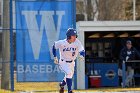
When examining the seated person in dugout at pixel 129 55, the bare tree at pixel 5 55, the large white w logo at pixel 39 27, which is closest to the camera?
the large white w logo at pixel 39 27

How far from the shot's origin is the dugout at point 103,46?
68.5 feet

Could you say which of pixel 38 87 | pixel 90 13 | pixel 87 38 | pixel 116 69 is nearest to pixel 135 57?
pixel 116 69

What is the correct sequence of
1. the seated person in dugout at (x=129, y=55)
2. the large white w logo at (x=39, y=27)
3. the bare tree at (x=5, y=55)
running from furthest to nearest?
the seated person in dugout at (x=129, y=55), the bare tree at (x=5, y=55), the large white w logo at (x=39, y=27)

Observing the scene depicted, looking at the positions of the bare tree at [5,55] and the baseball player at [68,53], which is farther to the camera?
the bare tree at [5,55]

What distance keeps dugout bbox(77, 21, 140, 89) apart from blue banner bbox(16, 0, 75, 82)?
1.33m

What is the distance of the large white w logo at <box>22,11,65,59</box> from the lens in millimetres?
19562

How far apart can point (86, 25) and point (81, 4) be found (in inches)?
1139

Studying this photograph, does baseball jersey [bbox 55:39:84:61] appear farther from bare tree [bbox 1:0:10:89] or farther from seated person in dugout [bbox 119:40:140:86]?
seated person in dugout [bbox 119:40:140:86]

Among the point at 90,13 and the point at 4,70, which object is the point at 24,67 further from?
the point at 90,13

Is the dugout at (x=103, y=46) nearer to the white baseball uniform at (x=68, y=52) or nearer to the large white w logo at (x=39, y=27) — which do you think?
the large white w logo at (x=39, y=27)

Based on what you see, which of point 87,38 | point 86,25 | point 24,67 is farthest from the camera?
point 87,38

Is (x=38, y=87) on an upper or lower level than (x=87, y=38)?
lower

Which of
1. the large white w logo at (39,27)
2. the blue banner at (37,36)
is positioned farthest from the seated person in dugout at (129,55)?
the large white w logo at (39,27)

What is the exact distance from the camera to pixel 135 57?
22.2 metres
